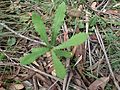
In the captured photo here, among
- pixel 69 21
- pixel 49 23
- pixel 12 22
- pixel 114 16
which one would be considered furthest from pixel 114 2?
pixel 12 22

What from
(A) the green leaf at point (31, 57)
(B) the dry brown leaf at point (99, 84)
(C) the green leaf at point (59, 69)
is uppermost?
(A) the green leaf at point (31, 57)

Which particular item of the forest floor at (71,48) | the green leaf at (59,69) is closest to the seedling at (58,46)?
the green leaf at (59,69)

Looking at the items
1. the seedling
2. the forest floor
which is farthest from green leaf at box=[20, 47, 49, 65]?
the forest floor

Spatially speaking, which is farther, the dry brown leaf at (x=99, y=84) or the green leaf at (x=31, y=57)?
the dry brown leaf at (x=99, y=84)

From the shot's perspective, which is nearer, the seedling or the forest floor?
the seedling

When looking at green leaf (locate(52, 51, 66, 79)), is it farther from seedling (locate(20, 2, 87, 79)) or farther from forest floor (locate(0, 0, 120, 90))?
forest floor (locate(0, 0, 120, 90))

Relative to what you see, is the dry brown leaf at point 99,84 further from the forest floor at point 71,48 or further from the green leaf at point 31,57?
the green leaf at point 31,57

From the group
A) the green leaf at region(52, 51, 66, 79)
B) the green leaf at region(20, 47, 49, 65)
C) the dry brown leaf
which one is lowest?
the dry brown leaf

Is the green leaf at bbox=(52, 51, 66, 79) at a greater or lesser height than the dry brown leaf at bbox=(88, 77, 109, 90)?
greater
